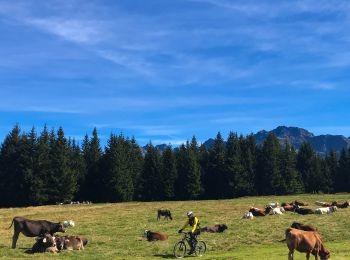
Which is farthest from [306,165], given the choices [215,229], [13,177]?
[215,229]

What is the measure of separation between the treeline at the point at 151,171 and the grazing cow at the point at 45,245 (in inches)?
2584

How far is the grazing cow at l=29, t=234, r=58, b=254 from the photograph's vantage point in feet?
101

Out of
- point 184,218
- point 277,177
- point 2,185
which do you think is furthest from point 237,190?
point 184,218

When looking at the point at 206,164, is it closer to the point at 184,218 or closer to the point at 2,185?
the point at 2,185

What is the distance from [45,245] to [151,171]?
8473 centimetres

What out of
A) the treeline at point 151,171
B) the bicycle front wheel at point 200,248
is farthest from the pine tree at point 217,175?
the bicycle front wheel at point 200,248

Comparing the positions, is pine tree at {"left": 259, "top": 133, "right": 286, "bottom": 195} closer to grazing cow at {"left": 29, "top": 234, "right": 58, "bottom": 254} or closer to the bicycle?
the bicycle

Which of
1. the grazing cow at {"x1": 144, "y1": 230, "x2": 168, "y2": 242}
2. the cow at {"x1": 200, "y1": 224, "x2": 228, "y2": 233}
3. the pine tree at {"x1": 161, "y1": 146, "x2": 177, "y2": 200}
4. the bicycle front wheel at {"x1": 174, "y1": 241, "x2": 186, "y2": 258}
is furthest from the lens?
the pine tree at {"x1": 161, "y1": 146, "x2": 177, "y2": 200}

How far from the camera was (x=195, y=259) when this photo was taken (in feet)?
90.1

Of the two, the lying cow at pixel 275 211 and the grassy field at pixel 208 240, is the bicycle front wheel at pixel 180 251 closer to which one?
the grassy field at pixel 208 240

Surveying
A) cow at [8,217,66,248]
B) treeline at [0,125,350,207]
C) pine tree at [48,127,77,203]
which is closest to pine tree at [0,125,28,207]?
treeline at [0,125,350,207]

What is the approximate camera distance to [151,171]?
11556 cm

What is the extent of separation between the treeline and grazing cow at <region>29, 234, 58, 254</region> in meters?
65.6

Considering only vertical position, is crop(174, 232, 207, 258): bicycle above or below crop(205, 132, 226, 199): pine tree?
below
